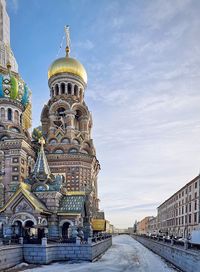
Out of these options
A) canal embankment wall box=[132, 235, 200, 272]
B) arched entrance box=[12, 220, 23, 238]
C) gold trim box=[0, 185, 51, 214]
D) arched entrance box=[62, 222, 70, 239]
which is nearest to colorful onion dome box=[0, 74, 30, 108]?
gold trim box=[0, 185, 51, 214]

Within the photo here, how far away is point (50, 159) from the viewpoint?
42.9 m

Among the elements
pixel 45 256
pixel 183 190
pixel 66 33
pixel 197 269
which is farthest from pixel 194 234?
pixel 66 33

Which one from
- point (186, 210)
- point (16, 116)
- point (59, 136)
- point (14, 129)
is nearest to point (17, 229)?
point (14, 129)

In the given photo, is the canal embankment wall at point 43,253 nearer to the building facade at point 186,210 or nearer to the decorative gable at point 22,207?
the decorative gable at point 22,207

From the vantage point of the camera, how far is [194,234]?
23.0 metres

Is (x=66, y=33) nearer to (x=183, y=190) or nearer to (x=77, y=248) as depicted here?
(x=183, y=190)

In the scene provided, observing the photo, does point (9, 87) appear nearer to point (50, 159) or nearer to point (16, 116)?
point (16, 116)

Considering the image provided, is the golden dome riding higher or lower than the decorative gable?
higher

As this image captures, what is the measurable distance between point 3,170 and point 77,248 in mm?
15889

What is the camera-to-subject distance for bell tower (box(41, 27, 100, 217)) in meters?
42.3

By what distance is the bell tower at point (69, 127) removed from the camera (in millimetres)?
42312

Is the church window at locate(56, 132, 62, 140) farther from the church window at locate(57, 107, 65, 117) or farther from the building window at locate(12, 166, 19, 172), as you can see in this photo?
the building window at locate(12, 166, 19, 172)

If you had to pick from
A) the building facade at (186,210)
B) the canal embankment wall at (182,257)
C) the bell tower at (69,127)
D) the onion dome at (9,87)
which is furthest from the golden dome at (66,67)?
the canal embankment wall at (182,257)

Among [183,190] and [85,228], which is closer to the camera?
[85,228]
